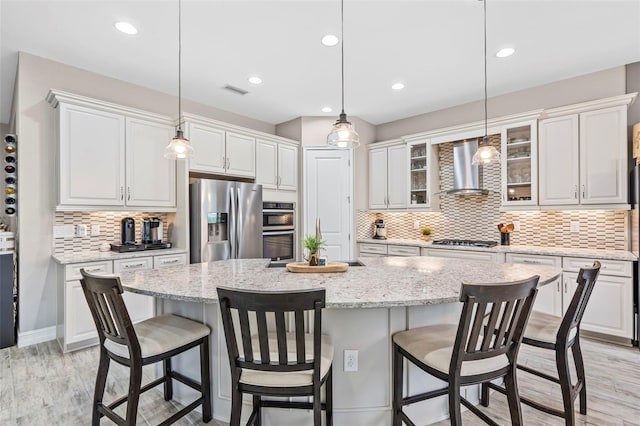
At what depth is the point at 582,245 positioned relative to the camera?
3.77 metres

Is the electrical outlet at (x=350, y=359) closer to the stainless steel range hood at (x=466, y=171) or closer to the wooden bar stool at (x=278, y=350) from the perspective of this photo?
the wooden bar stool at (x=278, y=350)

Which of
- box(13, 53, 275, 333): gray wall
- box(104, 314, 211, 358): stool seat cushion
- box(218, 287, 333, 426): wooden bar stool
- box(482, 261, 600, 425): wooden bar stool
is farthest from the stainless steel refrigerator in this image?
box(482, 261, 600, 425): wooden bar stool

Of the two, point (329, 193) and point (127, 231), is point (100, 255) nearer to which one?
point (127, 231)

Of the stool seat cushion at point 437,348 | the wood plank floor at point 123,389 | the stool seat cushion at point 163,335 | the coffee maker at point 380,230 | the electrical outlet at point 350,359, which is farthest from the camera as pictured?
the coffee maker at point 380,230

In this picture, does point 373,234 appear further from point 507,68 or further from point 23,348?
point 23,348

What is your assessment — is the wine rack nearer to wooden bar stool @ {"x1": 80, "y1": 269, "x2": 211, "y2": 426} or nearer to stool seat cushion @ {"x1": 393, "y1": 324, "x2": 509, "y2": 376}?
wooden bar stool @ {"x1": 80, "y1": 269, "x2": 211, "y2": 426}

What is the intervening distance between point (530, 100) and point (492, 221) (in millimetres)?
1595

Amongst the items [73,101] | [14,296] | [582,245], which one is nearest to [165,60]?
[73,101]

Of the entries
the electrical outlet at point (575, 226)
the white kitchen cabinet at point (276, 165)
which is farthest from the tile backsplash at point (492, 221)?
the white kitchen cabinet at point (276, 165)

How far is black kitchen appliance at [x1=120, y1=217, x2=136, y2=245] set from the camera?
376 centimetres

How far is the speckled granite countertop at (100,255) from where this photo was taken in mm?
3053

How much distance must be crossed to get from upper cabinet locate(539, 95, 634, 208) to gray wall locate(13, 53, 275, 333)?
5257 mm

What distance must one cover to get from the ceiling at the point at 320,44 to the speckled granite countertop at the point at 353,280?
2005 millimetres

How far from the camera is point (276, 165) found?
192 inches
